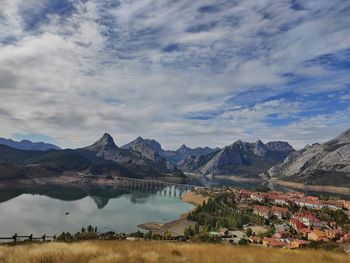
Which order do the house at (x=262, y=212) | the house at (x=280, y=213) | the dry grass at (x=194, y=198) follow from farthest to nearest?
the dry grass at (x=194, y=198)
the house at (x=280, y=213)
the house at (x=262, y=212)

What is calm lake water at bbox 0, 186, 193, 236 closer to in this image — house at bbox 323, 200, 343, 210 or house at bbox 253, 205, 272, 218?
house at bbox 253, 205, 272, 218

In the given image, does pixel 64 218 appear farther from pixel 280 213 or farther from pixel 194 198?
pixel 194 198

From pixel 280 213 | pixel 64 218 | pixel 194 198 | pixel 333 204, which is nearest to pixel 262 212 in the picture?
pixel 280 213

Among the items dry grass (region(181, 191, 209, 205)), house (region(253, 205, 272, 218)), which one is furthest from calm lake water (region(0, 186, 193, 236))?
dry grass (region(181, 191, 209, 205))

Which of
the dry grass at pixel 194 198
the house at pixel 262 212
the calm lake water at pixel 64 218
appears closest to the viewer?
the calm lake water at pixel 64 218

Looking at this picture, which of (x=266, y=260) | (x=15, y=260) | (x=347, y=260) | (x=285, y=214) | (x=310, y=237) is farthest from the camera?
(x=285, y=214)

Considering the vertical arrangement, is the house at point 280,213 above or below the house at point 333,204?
below

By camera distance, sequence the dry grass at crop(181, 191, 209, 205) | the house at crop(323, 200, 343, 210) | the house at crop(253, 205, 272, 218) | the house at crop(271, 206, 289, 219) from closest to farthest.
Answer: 1. the house at crop(253, 205, 272, 218)
2. the house at crop(271, 206, 289, 219)
3. the house at crop(323, 200, 343, 210)
4. the dry grass at crop(181, 191, 209, 205)

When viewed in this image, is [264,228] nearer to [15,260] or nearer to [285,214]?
[285,214]

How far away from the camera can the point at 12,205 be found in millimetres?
130500

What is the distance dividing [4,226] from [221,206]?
70266mm

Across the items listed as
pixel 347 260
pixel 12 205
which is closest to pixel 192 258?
pixel 347 260

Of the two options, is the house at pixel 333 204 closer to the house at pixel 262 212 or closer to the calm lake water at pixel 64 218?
the house at pixel 262 212

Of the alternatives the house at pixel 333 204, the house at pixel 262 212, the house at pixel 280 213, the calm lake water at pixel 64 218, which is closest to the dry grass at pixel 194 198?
the calm lake water at pixel 64 218
